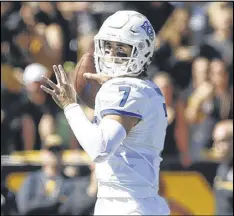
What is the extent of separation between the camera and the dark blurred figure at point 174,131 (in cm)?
846

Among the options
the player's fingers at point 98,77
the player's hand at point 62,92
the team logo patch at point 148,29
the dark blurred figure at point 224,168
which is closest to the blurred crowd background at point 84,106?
the dark blurred figure at point 224,168

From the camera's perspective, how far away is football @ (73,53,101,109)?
4.82 m

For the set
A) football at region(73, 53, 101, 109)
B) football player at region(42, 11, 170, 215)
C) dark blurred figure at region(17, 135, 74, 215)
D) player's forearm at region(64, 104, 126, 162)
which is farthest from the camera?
dark blurred figure at region(17, 135, 74, 215)

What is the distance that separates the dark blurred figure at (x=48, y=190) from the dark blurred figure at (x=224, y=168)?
1451 millimetres

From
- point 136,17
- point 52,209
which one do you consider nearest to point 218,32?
point 52,209

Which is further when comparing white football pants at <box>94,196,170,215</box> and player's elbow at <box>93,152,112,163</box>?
white football pants at <box>94,196,170,215</box>

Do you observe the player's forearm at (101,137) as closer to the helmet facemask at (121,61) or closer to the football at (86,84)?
the helmet facemask at (121,61)

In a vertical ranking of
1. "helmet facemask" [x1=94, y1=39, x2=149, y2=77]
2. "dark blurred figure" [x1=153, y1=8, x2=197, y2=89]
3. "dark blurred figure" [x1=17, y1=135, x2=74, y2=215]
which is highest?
"helmet facemask" [x1=94, y1=39, x2=149, y2=77]

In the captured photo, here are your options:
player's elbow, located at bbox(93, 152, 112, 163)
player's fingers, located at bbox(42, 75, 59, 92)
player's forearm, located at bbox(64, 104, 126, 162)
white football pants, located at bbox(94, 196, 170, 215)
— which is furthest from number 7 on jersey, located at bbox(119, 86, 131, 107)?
white football pants, located at bbox(94, 196, 170, 215)

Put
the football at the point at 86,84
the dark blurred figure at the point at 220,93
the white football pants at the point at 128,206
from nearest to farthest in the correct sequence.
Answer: the white football pants at the point at 128,206
the football at the point at 86,84
the dark blurred figure at the point at 220,93

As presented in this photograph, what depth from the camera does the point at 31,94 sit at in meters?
9.19

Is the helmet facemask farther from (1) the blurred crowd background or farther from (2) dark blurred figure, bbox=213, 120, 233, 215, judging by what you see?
(2) dark blurred figure, bbox=213, 120, 233, 215

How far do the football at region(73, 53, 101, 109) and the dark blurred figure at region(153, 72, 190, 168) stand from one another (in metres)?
3.60

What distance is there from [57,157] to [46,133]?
1.80 ft
